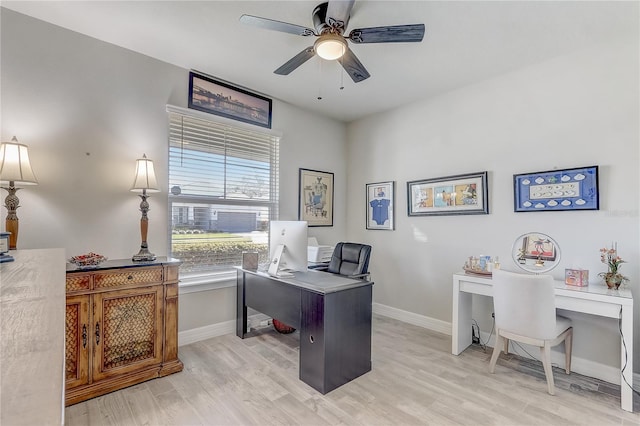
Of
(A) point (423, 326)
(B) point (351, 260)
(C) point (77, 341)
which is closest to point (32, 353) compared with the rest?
(C) point (77, 341)

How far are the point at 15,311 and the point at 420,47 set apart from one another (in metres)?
3.01

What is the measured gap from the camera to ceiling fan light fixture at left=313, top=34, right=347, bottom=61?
6.59 feet

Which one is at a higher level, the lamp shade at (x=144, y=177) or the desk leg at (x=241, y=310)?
the lamp shade at (x=144, y=177)

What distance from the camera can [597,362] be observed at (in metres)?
2.51

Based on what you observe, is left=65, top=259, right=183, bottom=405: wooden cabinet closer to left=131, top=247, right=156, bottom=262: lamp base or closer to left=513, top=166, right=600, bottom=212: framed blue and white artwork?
left=131, top=247, right=156, bottom=262: lamp base

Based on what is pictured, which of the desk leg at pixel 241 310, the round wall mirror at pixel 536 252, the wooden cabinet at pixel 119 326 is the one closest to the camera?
the wooden cabinet at pixel 119 326

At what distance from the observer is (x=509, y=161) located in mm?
3053

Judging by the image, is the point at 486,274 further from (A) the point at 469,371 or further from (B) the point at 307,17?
(B) the point at 307,17

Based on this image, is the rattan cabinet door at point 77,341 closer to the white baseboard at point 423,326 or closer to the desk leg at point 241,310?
the white baseboard at point 423,326

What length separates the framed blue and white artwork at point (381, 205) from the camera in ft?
13.4

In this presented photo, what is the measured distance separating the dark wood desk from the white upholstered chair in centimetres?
109

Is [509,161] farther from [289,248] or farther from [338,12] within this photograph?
[289,248]

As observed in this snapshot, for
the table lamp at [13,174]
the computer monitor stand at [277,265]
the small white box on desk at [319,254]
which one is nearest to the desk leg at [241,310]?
the computer monitor stand at [277,265]

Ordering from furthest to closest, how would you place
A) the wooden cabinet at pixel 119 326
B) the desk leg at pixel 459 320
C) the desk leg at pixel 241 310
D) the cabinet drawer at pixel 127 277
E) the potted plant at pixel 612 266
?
1. the desk leg at pixel 241 310
2. the desk leg at pixel 459 320
3. the potted plant at pixel 612 266
4. the cabinet drawer at pixel 127 277
5. the wooden cabinet at pixel 119 326
